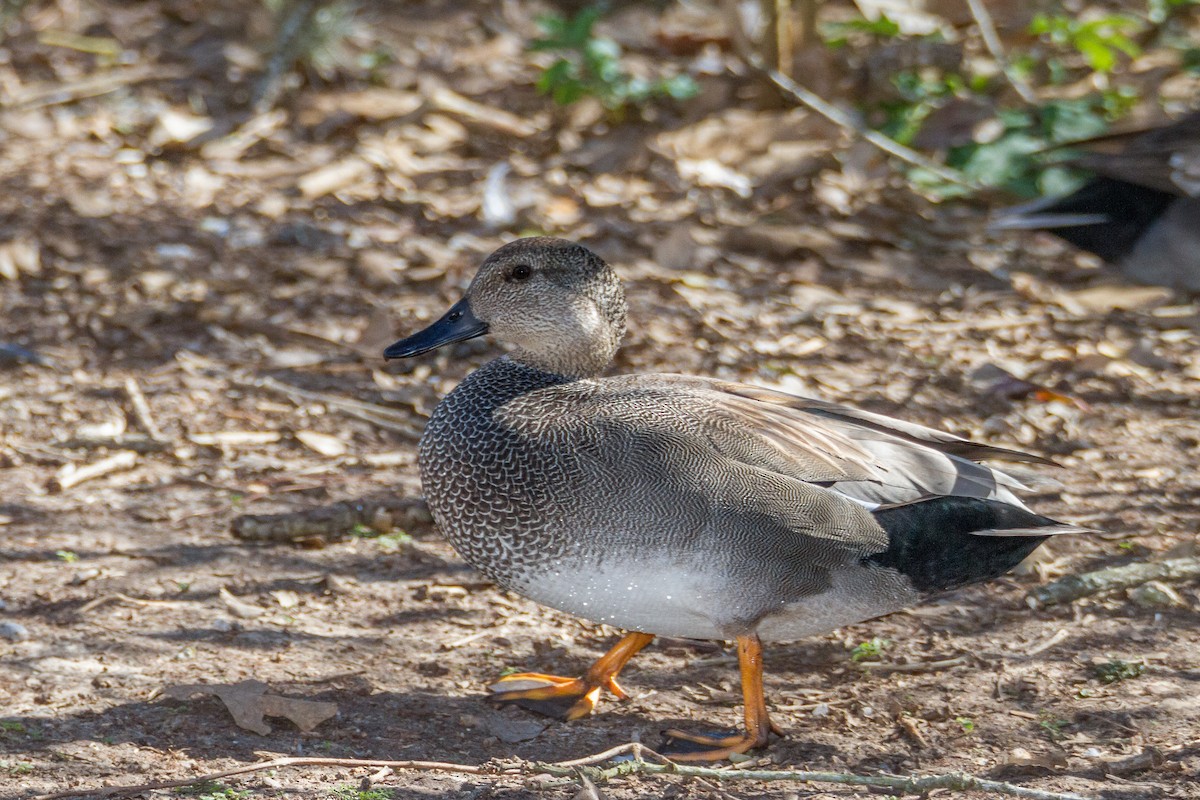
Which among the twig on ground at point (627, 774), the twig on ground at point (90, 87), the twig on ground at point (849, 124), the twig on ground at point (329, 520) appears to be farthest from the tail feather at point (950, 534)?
the twig on ground at point (90, 87)

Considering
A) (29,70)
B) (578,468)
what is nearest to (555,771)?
(578,468)

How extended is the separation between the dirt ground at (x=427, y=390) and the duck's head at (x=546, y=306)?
657mm

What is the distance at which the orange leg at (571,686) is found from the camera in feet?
10.3

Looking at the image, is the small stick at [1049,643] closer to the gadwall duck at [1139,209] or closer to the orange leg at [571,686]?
the orange leg at [571,686]

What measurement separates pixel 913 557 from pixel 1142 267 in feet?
9.56

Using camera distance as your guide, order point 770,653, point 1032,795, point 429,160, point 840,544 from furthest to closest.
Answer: point 429,160 < point 770,653 < point 840,544 < point 1032,795

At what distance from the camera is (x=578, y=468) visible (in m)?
3.00

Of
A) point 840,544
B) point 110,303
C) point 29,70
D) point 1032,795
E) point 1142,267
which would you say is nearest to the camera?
point 1032,795

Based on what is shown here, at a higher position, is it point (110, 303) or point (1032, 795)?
point (1032, 795)

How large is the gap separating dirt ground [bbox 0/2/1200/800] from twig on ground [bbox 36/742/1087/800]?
0.04 m

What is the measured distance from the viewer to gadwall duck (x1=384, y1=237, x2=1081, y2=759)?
2.93 m

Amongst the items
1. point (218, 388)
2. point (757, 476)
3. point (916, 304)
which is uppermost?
point (757, 476)

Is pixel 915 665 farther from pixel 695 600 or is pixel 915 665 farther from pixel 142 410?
pixel 142 410

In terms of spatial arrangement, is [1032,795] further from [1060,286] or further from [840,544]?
[1060,286]
